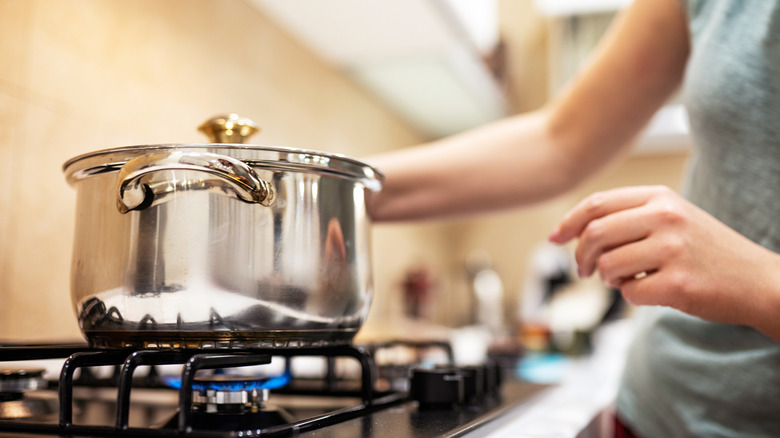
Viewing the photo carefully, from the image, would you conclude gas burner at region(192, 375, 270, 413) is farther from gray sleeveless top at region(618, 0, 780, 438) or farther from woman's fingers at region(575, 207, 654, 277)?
gray sleeveless top at region(618, 0, 780, 438)

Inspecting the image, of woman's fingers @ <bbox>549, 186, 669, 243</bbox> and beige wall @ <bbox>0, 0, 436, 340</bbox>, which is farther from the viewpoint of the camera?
beige wall @ <bbox>0, 0, 436, 340</bbox>

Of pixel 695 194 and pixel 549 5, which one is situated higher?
pixel 549 5

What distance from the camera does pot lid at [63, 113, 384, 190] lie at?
1.38ft

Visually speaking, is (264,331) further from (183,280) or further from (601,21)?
(601,21)

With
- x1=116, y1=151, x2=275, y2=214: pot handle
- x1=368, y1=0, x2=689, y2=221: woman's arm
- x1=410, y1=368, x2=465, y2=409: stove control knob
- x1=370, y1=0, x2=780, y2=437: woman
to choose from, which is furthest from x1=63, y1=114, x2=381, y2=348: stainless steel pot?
x1=368, y1=0, x2=689, y2=221: woman's arm

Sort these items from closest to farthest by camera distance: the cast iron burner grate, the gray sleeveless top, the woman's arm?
the cast iron burner grate, the gray sleeveless top, the woman's arm

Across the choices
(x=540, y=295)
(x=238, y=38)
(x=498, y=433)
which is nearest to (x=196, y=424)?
(x=498, y=433)

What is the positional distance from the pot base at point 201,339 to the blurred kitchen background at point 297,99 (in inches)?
14.5

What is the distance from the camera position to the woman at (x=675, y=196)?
0.46 m

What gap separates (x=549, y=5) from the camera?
2.43 m

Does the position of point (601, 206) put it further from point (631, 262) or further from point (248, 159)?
point (248, 159)

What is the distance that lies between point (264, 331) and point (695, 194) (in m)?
0.49

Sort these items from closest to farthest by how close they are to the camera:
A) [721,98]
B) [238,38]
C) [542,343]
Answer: [721,98], [238,38], [542,343]

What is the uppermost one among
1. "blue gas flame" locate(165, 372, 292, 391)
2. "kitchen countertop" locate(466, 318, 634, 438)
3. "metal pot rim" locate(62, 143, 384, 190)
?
"metal pot rim" locate(62, 143, 384, 190)
